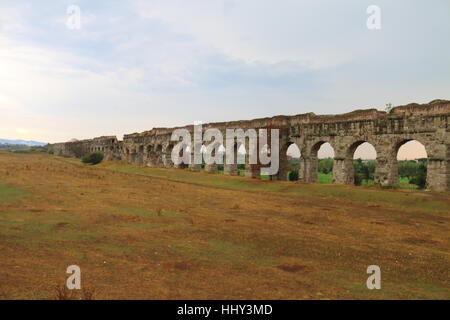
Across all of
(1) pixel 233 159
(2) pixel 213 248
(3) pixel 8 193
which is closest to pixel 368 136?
(1) pixel 233 159

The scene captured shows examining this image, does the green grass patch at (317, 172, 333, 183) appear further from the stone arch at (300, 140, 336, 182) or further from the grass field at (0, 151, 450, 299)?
the grass field at (0, 151, 450, 299)

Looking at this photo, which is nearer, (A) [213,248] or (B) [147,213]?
(A) [213,248]

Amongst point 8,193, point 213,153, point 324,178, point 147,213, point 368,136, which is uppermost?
point 368,136

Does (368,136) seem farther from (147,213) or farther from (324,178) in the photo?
(324,178)

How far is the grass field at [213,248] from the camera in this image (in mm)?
4844

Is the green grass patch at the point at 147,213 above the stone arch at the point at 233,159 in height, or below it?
below

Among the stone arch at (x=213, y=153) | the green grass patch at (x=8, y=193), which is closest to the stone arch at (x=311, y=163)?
the stone arch at (x=213, y=153)

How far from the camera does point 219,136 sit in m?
32.8

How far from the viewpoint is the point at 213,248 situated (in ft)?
23.0

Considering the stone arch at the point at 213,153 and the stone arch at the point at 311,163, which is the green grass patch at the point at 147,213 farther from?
the stone arch at the point at 213,153

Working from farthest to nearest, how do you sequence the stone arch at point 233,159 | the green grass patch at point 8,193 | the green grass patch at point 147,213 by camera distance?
the stone arch at point 233,159, the green grass patch at point 8,193, the green grass patch at point 147,213
